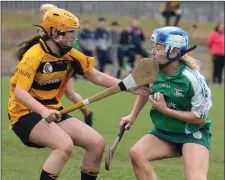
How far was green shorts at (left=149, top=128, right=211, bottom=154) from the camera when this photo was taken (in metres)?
6.96

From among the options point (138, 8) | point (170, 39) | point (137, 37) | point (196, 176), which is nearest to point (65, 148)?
point (196, 176)

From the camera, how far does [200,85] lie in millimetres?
6863

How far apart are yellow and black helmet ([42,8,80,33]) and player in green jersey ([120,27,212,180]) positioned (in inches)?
32.4

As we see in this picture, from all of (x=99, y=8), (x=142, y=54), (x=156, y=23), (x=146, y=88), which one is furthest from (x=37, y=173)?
(x=156, y=23)

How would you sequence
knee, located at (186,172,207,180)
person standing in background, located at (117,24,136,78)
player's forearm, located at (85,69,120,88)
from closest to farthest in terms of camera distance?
1. knee, located at (186,172,207,180)
2. player's forearm, located at (85,69,120,88)
3. person standing in background, located at (117,24,136,78)

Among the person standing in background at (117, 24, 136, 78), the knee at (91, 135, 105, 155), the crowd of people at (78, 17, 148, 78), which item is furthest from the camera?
the person standing in background at (117, 24, 136, 78)

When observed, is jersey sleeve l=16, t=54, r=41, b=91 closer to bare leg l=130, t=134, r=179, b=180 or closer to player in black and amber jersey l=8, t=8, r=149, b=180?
player in black and amber jersey l=8, t=8, r=149, b=180

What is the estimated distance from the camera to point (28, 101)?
689 centimetres

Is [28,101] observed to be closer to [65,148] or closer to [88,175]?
[65,148]

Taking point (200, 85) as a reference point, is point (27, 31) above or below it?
below

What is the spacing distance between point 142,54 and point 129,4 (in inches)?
115

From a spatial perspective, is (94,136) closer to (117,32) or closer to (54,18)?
(54,18)

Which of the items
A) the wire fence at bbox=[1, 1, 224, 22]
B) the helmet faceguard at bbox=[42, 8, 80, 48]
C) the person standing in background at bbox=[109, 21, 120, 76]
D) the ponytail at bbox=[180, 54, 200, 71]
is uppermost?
the helmet faceguard at bbox=[42, 8, 80, 48]

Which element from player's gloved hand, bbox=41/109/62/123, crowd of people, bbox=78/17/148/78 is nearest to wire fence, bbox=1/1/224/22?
crowd of people, bbox=78/17/148/78
